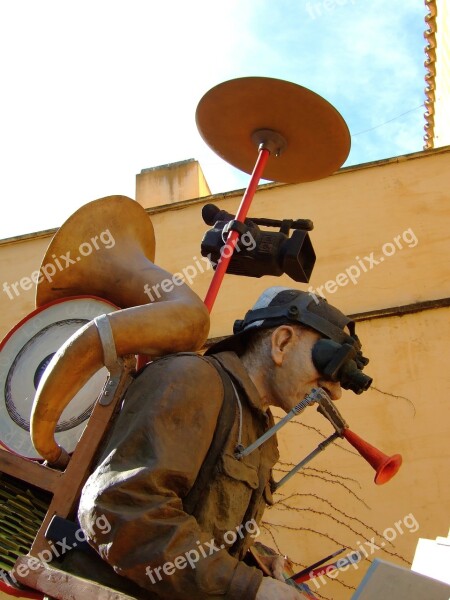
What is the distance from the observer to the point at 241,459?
2.50m

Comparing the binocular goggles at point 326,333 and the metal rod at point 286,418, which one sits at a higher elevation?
the binocular goggles at point 326,333

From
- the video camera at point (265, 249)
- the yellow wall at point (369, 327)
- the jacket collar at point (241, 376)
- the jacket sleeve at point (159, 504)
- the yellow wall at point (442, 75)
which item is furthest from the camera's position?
the yellow wall at point (442, 75)

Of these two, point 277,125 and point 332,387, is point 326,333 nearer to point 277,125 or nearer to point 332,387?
point 332,387

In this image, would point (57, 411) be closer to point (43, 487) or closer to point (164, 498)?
point (43, 487)

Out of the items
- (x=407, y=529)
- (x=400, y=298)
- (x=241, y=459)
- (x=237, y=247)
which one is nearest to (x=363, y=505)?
(x=407, y=529)

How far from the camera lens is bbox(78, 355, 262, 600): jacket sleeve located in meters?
2.10

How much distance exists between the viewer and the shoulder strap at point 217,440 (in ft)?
7.89

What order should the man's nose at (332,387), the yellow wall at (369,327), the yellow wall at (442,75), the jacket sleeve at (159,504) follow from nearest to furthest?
the jacket sleeve at (159,504) → the man's nose at (332,387) → the yellow wall at (369,327) → the yellow wall at (442,75)

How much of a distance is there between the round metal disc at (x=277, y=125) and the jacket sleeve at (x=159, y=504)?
1.51m

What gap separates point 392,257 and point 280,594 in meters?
6.70

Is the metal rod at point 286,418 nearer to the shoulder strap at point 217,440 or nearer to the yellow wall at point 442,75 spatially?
the shoulder strap at point 217,440

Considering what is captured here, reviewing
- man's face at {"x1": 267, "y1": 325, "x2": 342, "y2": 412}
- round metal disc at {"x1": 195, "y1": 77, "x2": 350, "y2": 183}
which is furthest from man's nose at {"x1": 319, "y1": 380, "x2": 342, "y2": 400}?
round metal disc at {"x1": 195, "y1": 77, "x2": 350, "y2": 183}

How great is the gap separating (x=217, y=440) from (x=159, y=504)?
38cm

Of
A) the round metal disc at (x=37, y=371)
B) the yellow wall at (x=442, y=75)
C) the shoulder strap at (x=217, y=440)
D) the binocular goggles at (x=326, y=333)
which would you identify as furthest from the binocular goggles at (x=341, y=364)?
the yellow wall at (x=442, y=75)
